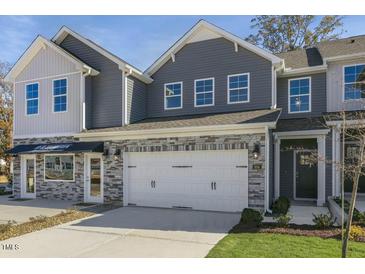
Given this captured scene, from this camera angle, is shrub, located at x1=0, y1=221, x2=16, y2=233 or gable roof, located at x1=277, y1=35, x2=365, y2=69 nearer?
shrub, located at x1=0, y1=221, x2=16, y2=233

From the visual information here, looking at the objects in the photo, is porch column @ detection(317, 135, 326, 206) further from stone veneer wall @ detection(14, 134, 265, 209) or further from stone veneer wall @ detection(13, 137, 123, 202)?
stone veneer wall @ detection(13, 137, 123, 202)

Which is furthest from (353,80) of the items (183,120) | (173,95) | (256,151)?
(173,95)

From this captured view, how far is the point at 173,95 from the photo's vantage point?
14.9m

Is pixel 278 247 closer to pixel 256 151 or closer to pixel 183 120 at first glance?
pixel 256 151

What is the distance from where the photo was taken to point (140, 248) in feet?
21.8

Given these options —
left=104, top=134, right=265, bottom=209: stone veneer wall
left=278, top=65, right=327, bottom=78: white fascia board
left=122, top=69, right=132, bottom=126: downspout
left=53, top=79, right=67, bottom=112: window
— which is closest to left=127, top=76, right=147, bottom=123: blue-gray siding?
left=122, top=69, right=132, bottom=126: downspout

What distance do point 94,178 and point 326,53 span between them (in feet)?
39.5

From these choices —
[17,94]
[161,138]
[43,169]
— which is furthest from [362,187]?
[17,94]

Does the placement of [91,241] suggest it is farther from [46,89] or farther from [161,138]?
[46,89]

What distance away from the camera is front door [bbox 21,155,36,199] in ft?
49.7

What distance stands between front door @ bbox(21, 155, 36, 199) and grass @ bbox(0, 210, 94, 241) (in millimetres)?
5705

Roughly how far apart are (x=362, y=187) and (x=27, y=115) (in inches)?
636

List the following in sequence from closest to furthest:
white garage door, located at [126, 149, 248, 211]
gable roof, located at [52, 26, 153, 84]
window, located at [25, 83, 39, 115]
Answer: white garage door, located at [126, 149, 248, 211] < gable roof, located at [52, 26, 153, 84] < window, located at [25, 83, 39, 115]

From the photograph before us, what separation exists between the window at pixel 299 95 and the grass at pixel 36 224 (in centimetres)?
988
